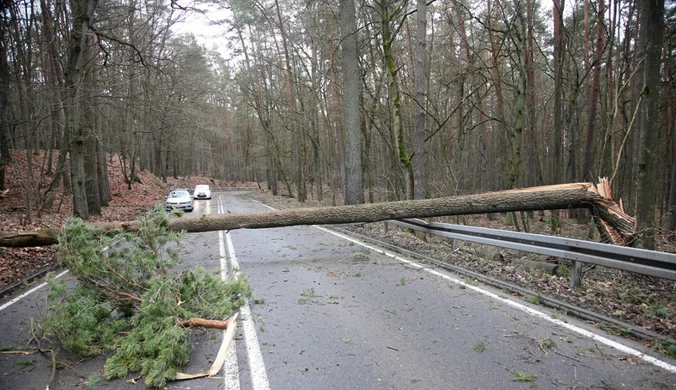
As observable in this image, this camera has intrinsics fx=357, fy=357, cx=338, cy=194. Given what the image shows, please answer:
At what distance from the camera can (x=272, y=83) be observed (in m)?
27.8

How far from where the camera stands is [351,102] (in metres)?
12.8

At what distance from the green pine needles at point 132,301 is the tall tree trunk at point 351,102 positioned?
8.23 meters

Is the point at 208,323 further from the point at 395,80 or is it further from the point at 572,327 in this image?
the point at 395,80

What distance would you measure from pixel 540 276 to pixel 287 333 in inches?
177

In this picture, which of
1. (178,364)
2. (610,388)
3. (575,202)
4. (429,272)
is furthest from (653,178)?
(178,364)

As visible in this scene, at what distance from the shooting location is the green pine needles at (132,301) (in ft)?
11.5

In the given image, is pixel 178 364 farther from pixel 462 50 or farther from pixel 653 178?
pixel 462 50

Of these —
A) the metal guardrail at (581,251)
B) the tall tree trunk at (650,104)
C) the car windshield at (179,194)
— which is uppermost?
the tall tree trunk at (650,104)

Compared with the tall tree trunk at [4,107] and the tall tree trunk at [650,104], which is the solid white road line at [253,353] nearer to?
the tall tree trunk at [650,104]

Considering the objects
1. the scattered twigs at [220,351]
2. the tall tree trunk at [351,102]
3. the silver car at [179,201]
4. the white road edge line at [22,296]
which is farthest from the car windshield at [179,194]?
the scattered twigs at [220,351]

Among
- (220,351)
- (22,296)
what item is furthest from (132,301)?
(22,296)

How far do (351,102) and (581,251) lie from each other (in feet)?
30.3

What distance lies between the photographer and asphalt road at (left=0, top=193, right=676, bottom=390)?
3164 millimetres

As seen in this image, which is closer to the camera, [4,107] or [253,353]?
[253,353]
